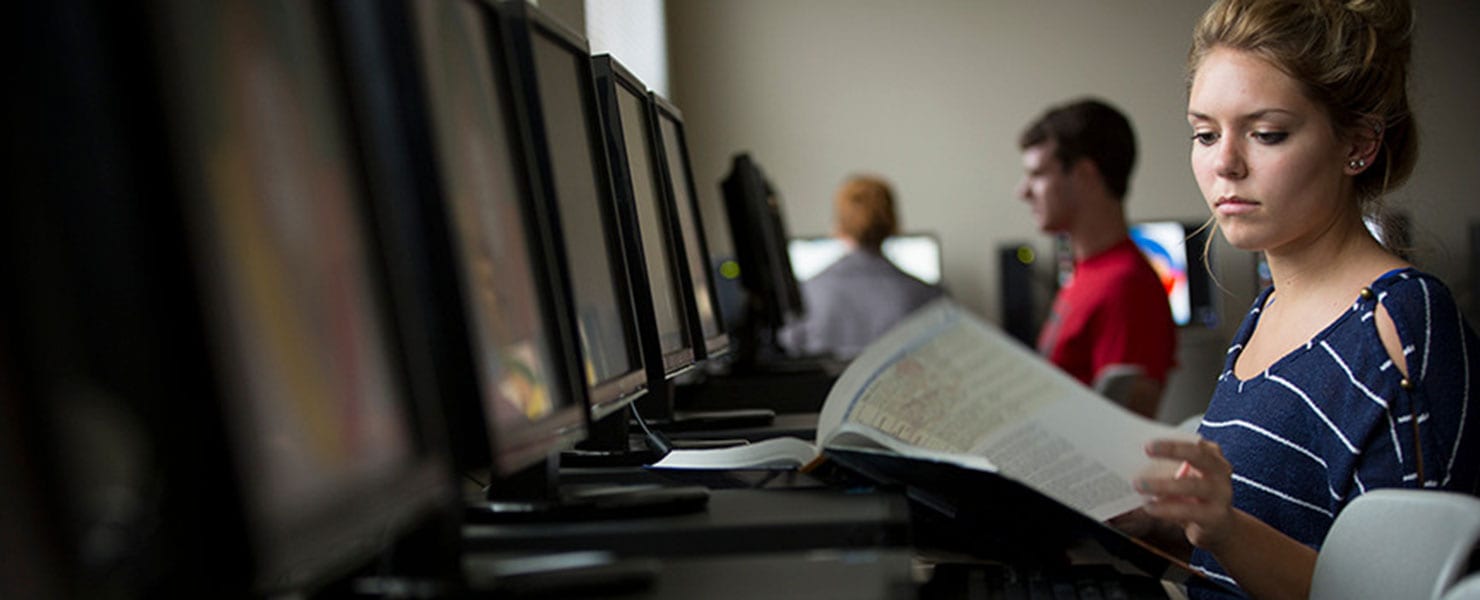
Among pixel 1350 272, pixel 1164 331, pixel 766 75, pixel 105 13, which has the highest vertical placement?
pixel 766 75

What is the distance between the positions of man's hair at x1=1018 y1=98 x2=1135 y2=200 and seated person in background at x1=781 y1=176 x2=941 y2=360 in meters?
1.12

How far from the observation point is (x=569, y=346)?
996 mm

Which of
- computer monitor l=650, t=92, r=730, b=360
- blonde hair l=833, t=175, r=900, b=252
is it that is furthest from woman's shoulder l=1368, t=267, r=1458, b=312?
blonde hair l=833, t=175, r=900, b=252

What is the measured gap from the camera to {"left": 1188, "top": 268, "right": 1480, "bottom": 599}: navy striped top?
46.1 inches

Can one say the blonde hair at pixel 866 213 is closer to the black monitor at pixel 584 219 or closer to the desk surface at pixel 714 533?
the black monitor at pixel 584 219

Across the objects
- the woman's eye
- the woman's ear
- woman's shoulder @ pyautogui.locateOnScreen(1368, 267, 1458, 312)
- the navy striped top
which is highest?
the woman's eye

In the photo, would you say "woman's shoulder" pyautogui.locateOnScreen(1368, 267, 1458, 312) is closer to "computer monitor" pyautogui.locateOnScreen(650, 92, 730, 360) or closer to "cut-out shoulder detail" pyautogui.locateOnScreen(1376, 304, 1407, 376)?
"cut-out shoulder detail" pyautogui.locateOnScreen(1376, 304, 1407, 376)

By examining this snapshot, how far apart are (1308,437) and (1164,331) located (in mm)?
1969

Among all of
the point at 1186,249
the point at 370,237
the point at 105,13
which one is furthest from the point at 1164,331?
the point at 105,13

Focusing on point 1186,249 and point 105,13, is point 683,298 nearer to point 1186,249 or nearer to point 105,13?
point 105,13

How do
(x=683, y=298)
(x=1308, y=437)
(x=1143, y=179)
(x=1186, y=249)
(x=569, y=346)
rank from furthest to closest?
(x=1143, y=179)
(x=1186, y=249)
(x=683, y=298)
(x=1308, y=437)
(x=569, y=346)

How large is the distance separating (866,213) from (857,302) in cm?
34

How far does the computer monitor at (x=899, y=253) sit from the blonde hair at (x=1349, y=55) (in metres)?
4.28

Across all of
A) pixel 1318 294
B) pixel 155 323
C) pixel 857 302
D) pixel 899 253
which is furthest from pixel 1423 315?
pixel 899 253
